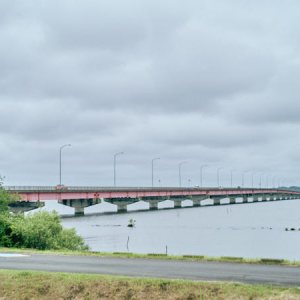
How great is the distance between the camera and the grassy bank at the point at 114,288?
56.2 feet

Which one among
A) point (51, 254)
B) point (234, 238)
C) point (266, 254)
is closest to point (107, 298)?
point (51, 254)

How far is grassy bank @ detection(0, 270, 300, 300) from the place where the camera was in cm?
1712

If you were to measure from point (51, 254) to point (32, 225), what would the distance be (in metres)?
10.3

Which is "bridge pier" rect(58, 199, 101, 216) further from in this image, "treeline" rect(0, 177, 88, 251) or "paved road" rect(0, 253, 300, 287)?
"paved road" rect(0, 253, 300, 287)

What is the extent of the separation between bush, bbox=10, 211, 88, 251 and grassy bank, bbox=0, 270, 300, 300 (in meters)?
17.7

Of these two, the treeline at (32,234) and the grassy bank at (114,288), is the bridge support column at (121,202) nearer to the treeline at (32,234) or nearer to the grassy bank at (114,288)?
the treeline at (32,234)

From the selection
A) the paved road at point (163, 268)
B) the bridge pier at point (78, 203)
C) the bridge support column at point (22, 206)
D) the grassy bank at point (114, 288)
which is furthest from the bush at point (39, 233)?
the bridge pier at point (78, 203)

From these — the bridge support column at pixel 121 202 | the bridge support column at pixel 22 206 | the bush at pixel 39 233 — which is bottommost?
the bridge support column at pixel 121 202

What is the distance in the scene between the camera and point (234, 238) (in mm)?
84125

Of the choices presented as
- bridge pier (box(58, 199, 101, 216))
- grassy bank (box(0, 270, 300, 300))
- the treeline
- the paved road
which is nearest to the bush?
the treeline

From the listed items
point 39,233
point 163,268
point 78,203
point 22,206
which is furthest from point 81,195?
point 163,268

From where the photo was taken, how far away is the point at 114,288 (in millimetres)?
18875

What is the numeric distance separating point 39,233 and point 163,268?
20.2 meters

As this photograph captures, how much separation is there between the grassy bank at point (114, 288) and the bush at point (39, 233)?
17.7 m
